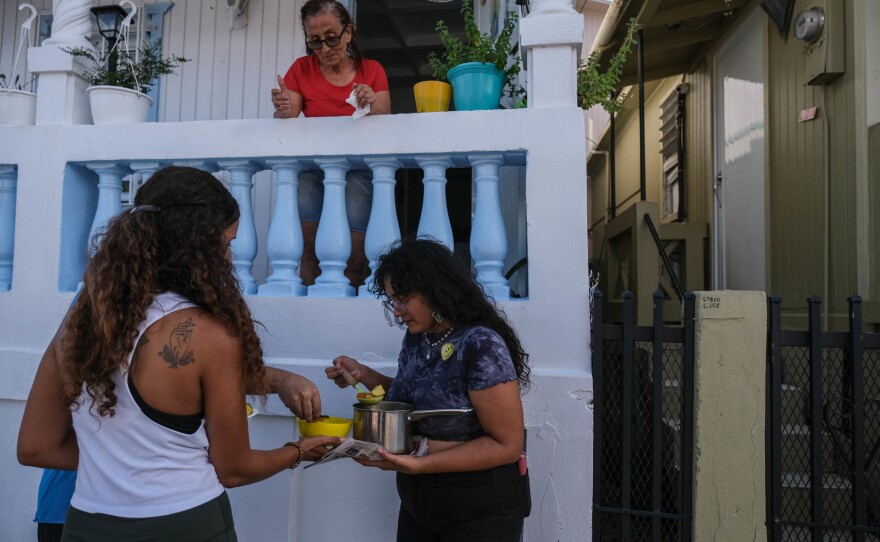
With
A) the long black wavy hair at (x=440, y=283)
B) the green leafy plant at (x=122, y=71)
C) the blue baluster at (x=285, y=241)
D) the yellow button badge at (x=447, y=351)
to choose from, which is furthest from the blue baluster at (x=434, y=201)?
the green leafy plant at (x=122, y=71)

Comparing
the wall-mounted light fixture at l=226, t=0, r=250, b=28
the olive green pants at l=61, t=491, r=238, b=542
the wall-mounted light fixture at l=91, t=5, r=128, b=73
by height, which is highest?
the wall-mounted light fixture at l=226, t=0, r=250, b=28

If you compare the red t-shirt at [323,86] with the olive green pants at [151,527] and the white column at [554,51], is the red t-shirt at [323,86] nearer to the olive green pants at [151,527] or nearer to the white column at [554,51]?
the white column at [554,51]

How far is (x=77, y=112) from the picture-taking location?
3.21 metres

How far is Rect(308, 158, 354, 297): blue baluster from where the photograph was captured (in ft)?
9.38

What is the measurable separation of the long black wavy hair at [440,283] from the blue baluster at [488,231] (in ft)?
2.15

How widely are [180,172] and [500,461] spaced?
1193 millimetres

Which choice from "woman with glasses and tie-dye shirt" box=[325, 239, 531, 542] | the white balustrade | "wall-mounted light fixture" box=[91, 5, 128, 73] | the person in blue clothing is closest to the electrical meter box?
the white balustrade

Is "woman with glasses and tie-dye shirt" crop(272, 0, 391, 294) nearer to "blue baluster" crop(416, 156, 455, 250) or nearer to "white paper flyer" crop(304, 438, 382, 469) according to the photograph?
"blue baluster" crop(416, 156, 455, 250)

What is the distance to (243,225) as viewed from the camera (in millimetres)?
2947

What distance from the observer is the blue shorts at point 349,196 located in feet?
10.5

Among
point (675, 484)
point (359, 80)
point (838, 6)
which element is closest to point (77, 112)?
point (359, 80)

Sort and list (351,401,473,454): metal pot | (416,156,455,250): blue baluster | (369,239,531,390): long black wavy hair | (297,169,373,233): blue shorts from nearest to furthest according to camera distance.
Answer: (351,401,473,454): metal pot → (369,239,531,390): long black wavy hair → (416,156,455,250): blue baluster → (297,169,373,233): blue shorts

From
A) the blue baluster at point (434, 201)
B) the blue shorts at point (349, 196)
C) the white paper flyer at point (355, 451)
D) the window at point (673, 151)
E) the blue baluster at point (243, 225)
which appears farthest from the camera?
the window at point (673, 151)

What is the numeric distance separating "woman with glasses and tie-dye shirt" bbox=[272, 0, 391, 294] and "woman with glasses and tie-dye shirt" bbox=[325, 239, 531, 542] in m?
1.11
